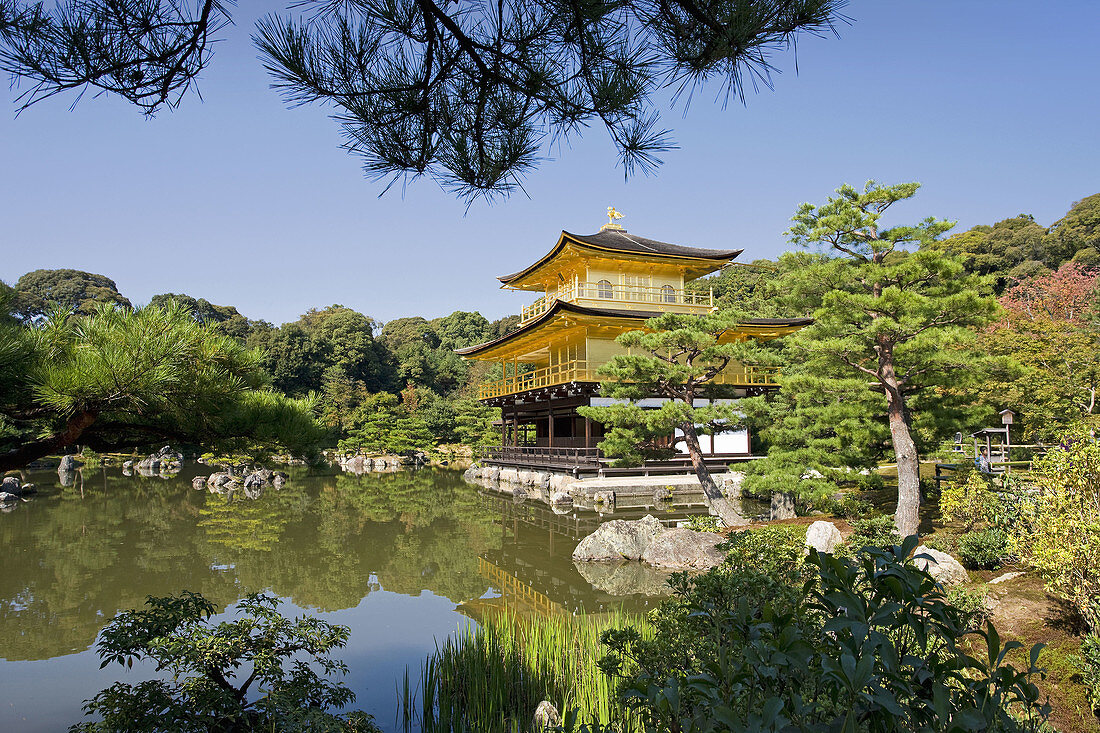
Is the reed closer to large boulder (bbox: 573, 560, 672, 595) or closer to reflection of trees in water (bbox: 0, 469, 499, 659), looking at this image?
large boulder (bbox: 573, 560, 672, 595)

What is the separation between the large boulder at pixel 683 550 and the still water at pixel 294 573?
0.32 m

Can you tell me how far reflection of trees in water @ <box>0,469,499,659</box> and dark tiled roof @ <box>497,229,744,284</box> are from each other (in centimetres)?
756

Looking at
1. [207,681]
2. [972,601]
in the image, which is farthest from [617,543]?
[207,681]

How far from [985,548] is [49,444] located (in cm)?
682

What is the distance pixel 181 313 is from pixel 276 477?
17.6m

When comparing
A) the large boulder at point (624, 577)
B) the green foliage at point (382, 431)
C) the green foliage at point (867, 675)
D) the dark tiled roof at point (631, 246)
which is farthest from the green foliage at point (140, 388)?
the green foliage at point (382, 431)

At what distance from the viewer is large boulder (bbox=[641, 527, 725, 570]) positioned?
7.46 meters

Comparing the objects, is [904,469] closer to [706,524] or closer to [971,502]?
[971,502]

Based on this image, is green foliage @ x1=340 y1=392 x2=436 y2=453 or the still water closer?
the still water

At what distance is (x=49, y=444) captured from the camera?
2.12m

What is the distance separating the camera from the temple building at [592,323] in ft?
52.6

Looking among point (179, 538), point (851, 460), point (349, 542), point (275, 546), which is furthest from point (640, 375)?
point (179, 538)

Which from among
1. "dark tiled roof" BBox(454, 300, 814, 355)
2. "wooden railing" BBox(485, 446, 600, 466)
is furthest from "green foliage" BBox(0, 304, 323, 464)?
"dark tiled roof" BBox(454, 300, 814, 355)

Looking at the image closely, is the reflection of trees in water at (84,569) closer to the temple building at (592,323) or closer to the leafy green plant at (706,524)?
the leafy green plant at (706,524)
